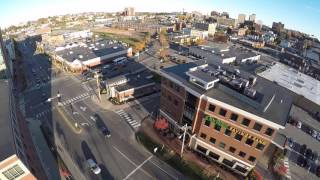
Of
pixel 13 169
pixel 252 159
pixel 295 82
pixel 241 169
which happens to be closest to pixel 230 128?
pixel 252 159

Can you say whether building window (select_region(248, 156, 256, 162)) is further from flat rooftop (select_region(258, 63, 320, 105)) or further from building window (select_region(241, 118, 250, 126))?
flat rooftop (select_region(258, 63, 320, 105))

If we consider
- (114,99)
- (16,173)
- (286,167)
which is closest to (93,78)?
(114,99)

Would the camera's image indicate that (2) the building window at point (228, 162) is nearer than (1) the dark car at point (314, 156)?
Yes

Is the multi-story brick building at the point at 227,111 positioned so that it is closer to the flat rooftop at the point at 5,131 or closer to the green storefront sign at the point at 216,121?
the green storefront sign at the point at 216,121

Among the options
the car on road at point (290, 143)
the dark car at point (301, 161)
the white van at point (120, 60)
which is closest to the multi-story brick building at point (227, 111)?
the dark car at point (301, 161)

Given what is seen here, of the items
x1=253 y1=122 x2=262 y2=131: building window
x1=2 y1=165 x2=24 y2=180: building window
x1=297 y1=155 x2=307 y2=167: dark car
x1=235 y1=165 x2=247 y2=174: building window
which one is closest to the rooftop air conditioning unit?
x1=253 y1=122 x2=262 y2=131: building window

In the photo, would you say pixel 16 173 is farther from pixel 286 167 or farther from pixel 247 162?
pixel 286 167
